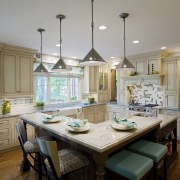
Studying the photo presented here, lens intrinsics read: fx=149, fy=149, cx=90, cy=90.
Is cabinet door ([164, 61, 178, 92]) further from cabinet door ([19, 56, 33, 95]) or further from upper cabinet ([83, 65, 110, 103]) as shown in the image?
cabinet door ([19, 56, 33, 95])

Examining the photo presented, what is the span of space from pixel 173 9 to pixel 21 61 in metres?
3.57

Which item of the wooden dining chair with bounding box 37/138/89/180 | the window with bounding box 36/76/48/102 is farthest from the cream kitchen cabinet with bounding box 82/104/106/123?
the wooden dining chair with bounding box 37/138/89/180

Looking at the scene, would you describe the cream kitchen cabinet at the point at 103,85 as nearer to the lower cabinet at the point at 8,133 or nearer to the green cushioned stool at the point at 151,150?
the lower cabinet at the point at 8,133

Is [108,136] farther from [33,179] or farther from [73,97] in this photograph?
[73,97]

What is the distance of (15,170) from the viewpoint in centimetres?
283

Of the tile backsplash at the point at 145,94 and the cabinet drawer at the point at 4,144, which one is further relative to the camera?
the tile backsplash at the point at 145,94

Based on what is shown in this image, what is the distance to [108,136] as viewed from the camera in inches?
66.1

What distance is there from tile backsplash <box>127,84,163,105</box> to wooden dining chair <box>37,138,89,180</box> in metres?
4.07

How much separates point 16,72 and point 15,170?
7.56 ft

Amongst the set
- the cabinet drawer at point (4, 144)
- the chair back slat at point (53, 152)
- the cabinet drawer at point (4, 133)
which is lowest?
the cabinet drawer at point (4, 144)

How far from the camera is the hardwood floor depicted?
258cm

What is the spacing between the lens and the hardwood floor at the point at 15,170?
258cm

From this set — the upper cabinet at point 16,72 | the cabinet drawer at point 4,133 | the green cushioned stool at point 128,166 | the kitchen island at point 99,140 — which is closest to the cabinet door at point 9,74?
the upper cabinet at point 16,72

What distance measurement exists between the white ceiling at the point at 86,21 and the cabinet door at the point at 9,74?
414mm
